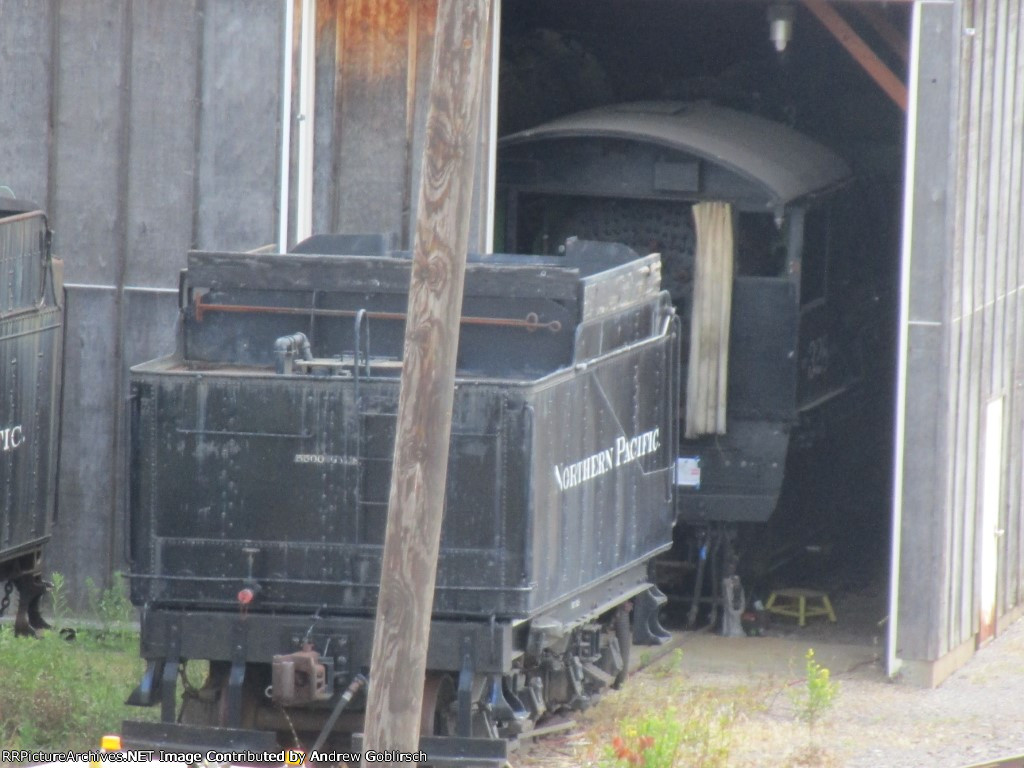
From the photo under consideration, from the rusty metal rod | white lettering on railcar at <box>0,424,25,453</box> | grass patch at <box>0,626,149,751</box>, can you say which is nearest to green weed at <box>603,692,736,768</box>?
the rusty metal rod

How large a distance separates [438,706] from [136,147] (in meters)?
5.89

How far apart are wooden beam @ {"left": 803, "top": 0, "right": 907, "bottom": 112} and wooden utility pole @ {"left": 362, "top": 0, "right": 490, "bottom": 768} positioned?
22.7ft

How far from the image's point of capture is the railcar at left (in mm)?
11398

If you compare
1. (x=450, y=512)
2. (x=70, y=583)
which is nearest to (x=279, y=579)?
(x=450, y=512)

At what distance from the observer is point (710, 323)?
1542cm

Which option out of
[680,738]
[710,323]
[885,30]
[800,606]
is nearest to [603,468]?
[680,738]

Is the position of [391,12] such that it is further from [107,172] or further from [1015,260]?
[1015,260]

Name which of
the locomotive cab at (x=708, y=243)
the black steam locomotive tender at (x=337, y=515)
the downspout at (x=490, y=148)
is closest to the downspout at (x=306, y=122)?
the downspout at (x=490, y=148)

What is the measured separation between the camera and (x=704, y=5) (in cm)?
1980

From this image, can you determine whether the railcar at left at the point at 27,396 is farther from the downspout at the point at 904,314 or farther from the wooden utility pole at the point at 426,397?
the downspout at the point at 904,314

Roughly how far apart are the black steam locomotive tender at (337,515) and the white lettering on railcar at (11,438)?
1286 mm

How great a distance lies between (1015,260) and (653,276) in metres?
4.41

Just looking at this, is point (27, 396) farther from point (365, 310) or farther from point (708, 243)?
point (708, 243)

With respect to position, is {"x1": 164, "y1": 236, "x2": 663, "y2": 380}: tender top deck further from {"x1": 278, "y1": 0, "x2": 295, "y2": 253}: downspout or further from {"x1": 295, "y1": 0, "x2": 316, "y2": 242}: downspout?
{"x1": 295, "y1": 0, "x2": 316, "y2": 242}: downspout
